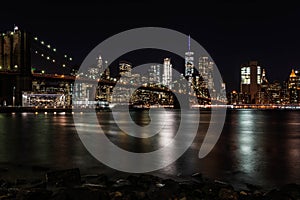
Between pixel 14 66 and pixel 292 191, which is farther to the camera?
pixel 14 66

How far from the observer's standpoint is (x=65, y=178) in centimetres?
619

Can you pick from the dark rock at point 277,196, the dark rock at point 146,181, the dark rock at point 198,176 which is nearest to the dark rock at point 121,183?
the dark rock at point 146,181

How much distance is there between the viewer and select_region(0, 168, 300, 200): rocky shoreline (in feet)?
16.2

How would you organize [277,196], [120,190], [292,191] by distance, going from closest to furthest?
[277,196] < [292,191] < [120,190]

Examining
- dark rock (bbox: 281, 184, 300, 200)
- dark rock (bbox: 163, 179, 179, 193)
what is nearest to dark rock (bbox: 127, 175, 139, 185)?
dark rock (bbox: 163, 179, 179, 193)

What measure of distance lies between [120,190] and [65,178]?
3.96ft

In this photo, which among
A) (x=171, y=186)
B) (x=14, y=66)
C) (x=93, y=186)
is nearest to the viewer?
(x=171, y=186)

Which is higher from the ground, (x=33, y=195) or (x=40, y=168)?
(x=33, y=195)

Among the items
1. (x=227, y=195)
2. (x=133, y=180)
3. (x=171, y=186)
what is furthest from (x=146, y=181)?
(x=227, y=195)

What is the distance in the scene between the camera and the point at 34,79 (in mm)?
42719

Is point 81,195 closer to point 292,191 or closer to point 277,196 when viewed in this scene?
point 277,196

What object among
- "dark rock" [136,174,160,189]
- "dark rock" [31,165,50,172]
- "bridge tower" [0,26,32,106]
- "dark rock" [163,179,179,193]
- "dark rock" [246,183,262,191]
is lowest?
"dark rock" [246,183,262,191]

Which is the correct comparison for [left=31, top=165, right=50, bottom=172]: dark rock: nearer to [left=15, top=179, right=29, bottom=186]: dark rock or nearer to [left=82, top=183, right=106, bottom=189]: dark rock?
[left=15, top=179, right=29, bottom=186]: dark rock

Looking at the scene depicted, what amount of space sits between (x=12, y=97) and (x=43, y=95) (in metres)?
8.17
